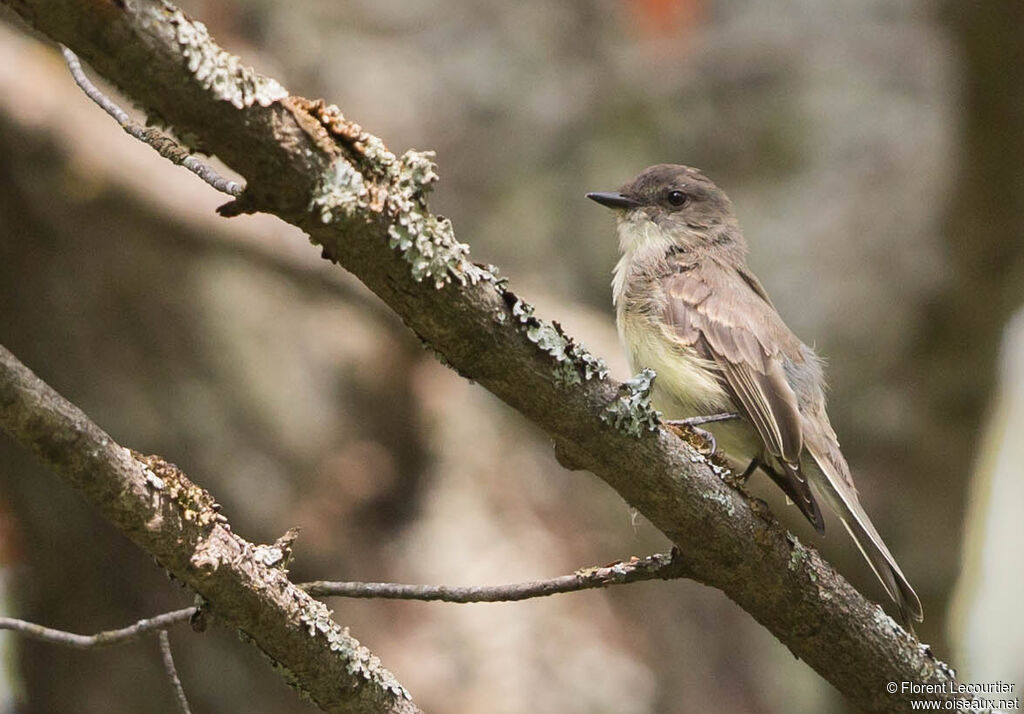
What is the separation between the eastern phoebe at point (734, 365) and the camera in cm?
407

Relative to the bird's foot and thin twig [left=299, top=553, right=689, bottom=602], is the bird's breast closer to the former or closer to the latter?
the bird's foot

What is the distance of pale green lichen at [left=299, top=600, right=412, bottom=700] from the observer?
2562 mm

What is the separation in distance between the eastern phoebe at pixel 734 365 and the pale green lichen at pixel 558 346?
60.5 inches

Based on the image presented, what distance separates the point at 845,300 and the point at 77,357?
526cm

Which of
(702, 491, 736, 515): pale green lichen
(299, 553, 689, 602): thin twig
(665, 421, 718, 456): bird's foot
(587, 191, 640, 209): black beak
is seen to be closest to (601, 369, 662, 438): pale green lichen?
(702, 491, 736, 515): pale green lichen

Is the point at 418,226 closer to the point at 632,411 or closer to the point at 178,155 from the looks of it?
the point at 178,155

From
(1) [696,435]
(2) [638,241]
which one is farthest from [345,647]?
(2) [638,241]

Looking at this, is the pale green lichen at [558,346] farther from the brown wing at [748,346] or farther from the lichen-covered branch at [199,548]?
the brown wing at [748,346]

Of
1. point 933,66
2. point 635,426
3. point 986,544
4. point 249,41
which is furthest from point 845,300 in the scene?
point 635,426

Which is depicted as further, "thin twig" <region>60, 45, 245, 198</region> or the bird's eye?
the bird's eye

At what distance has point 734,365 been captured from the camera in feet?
14.5

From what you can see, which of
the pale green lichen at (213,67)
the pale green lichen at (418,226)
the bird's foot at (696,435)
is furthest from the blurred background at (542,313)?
the pale green lichen at (213,67)

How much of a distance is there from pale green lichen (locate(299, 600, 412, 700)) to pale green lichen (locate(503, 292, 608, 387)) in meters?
0.80

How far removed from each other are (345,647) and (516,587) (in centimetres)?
50
